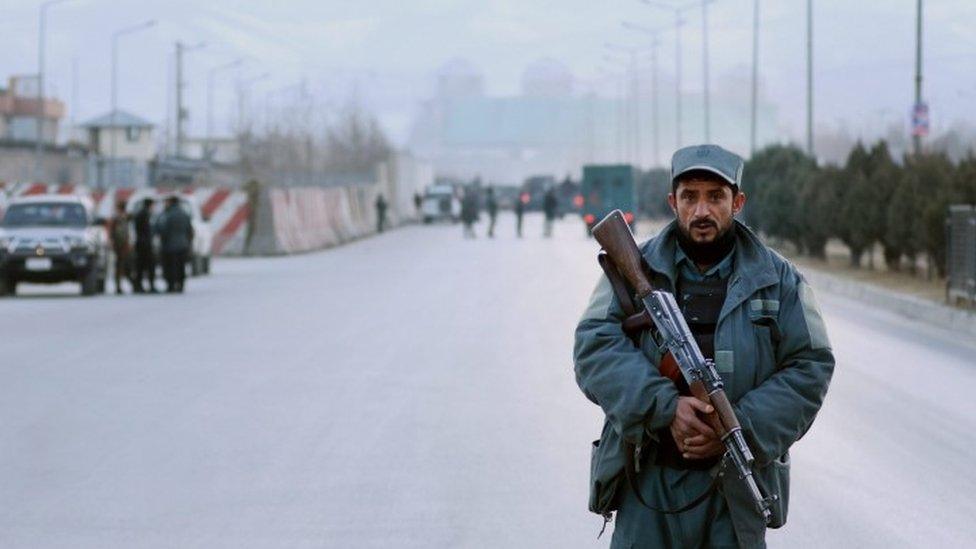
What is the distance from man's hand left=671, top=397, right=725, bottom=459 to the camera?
5.23m

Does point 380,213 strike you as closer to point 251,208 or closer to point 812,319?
point 251,208

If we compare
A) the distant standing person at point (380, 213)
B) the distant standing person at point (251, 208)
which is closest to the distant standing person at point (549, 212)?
the distant standing person at point (380, 213)

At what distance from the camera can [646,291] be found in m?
5.38

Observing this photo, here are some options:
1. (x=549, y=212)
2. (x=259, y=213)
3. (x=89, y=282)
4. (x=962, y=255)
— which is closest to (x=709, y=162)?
(x=962, y=255)

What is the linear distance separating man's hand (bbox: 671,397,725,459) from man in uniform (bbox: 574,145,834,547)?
19 millimetres

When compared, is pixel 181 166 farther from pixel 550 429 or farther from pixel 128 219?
pixel 550 429

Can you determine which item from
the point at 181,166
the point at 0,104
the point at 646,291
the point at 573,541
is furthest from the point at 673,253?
the point at 0,104

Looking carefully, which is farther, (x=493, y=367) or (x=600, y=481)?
(x=493, y=367)

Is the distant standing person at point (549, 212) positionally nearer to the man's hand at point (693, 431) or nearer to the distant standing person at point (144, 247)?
the distant standing person at point (144, 247)

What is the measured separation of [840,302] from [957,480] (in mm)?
20371

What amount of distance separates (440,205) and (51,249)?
74.6 m

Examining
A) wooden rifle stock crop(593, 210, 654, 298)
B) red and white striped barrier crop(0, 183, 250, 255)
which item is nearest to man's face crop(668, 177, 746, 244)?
wooden rifle stock crop(593, 210, 654, 298)

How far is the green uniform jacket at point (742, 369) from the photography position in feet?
17.5

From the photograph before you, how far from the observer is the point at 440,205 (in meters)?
109
